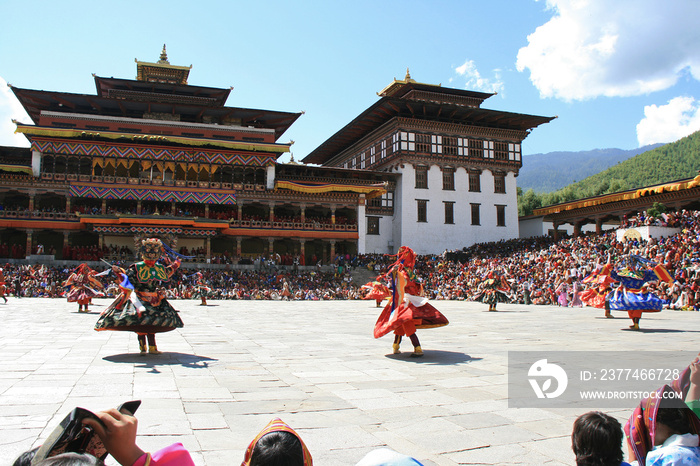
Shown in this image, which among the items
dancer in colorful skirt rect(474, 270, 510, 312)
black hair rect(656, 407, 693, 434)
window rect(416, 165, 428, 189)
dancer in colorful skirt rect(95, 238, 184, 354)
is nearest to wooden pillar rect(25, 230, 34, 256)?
window rect(416, 165, 428, 189)

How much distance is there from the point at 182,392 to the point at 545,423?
3.88 m

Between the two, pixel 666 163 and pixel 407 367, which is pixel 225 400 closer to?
pixel 407 367

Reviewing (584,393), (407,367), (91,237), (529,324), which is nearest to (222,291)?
(91,237)

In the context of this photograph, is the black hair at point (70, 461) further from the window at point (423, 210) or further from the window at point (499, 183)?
the window at point (499, 183)

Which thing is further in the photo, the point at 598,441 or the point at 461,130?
the point at 461,130

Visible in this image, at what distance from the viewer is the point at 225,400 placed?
553 cm

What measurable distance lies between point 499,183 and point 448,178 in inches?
209

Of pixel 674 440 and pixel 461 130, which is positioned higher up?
pixel 461 130

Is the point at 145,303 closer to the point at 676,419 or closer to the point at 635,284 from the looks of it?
the point at 676,419

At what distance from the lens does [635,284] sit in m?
12.4

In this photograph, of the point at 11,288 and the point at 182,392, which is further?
the point at 11,288

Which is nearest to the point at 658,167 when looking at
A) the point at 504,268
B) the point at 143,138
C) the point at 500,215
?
the point at 500,215

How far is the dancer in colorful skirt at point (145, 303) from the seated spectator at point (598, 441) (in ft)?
23.8

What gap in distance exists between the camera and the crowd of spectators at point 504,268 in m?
21.8
